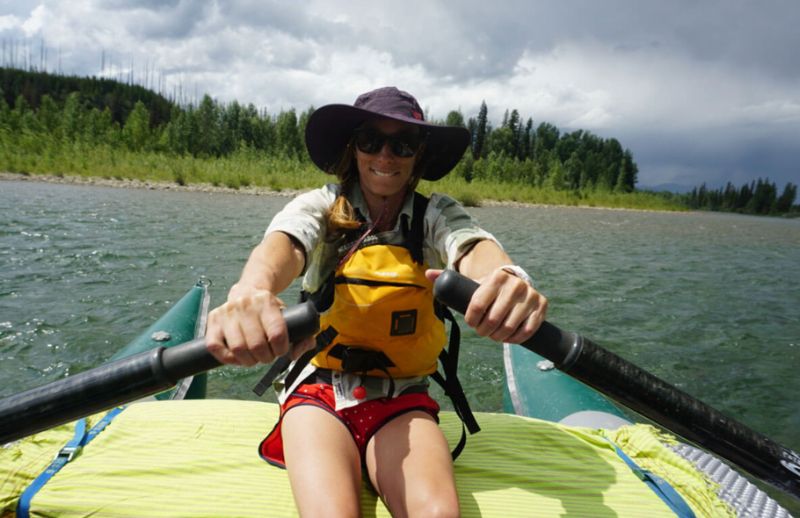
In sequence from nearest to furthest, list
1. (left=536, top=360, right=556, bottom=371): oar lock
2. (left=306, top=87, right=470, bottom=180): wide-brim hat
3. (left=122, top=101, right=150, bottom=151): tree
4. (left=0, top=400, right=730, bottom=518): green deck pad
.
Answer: (left=0, top=400, right=730, bottom=518): green deck pad < (left=306, top=87, right=470, bottom=180): wide-brim hat < (left=536, top=360, right=556, bottom=371): oar lock < (left=122, top=101, right=150, bottom=151): tree

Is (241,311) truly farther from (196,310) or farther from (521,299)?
(196,310)

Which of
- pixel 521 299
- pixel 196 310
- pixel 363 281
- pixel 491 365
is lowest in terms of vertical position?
pixel 491 365

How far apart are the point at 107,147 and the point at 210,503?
4261cm

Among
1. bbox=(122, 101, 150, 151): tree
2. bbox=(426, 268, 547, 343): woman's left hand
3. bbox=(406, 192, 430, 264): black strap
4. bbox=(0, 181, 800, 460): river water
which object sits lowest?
bbox=(0, 181, 800, 460): river water

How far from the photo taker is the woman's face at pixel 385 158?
1.96 metres

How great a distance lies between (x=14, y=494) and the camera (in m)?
1.59

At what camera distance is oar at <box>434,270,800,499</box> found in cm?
111

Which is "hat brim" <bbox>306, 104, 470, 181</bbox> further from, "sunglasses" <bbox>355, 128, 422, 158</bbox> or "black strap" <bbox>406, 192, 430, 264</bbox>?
"black strap" <bbox>406, 192, 430, 264</bbox>

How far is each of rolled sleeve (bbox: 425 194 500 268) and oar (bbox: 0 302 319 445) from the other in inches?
33.6

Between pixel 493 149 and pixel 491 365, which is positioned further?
pixel 493 149

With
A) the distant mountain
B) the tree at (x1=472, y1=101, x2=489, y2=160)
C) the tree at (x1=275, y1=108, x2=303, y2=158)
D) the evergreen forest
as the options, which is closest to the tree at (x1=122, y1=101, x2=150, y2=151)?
the evergreen forest

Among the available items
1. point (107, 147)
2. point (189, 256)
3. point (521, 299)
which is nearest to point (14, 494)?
point (521, 299)

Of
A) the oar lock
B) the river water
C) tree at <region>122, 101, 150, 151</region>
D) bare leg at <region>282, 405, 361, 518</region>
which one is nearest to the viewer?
bare leg at <region>282, 405, 361, 518</region>

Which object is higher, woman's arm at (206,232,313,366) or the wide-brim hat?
the wide-brim hat
